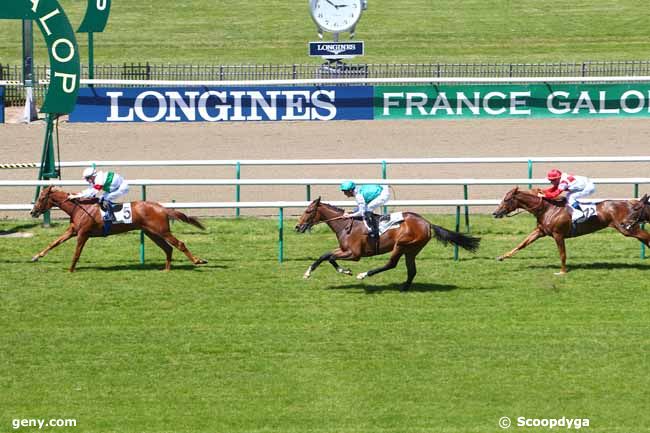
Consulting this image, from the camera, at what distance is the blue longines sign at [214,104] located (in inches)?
1031

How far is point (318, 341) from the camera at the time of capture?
1211 cm

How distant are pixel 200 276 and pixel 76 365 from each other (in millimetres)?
3859

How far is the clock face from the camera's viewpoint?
30875 millimetres

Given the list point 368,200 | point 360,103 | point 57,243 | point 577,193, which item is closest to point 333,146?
point 360,103

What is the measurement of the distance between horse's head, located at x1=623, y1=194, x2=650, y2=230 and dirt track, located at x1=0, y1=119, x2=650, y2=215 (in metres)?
5.00

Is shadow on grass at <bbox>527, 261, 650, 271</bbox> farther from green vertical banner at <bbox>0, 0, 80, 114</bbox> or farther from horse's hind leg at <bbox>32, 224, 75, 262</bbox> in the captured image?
green vertical banner at <bbox>0, 0, 80, 114</bbox>

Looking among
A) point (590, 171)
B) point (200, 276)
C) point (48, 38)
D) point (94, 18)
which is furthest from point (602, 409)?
point (94, 18)

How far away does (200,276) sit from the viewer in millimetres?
15102

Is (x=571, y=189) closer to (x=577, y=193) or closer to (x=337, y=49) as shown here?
(x=577, y=193)

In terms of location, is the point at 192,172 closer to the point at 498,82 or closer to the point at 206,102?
the point at 206,102

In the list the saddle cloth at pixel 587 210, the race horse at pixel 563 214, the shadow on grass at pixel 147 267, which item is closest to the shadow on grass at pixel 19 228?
the shadow on grass at pixel 147 267

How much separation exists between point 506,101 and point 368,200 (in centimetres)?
1292

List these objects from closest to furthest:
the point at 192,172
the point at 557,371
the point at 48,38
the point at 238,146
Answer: the point at 557,371 < the point at 48,38 < the point at 192,172 < the point at 238,146

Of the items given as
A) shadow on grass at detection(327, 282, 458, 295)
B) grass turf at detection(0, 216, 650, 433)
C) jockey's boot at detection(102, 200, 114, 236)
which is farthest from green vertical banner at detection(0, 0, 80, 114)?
shadow on grass at detection(327, 282, 458, 295)
